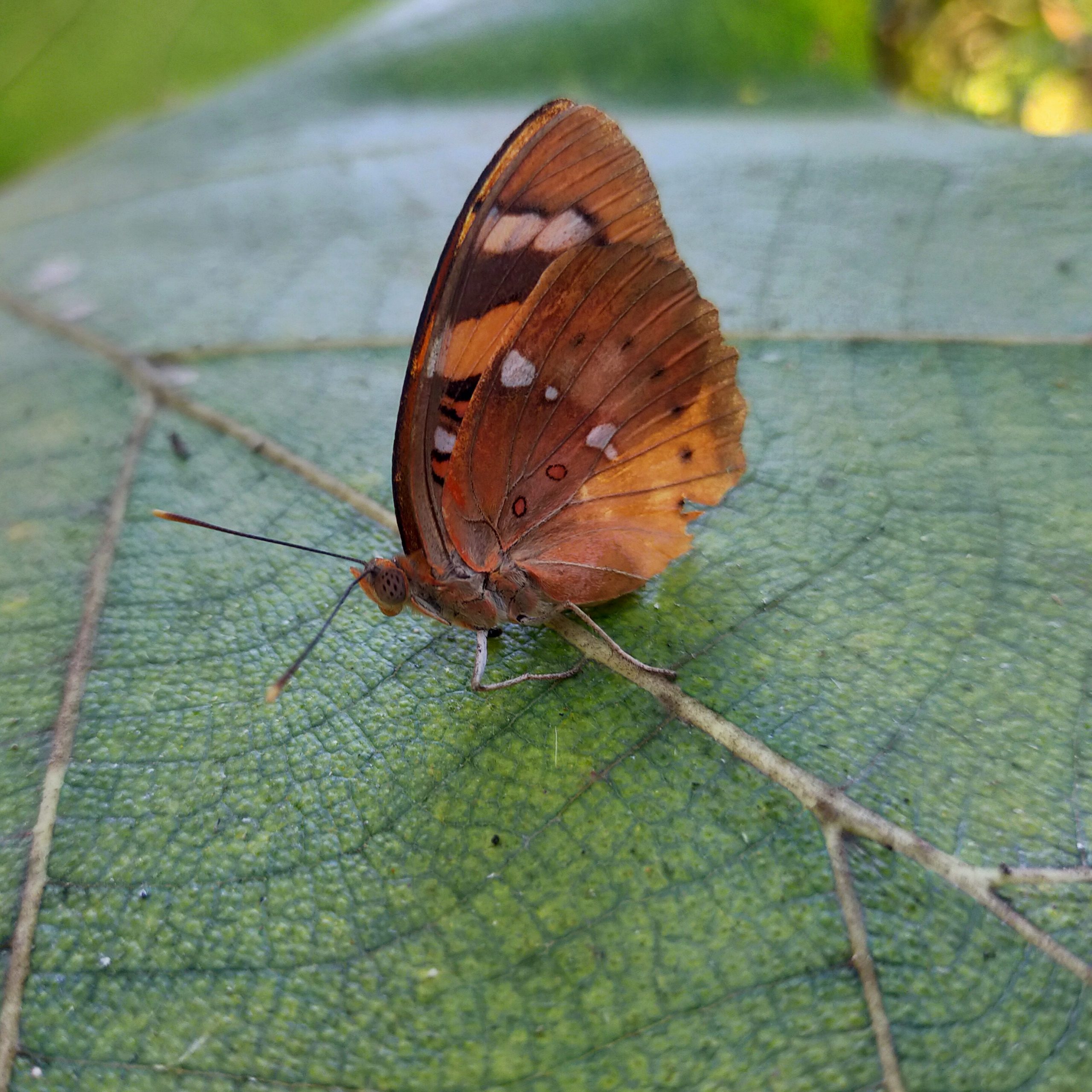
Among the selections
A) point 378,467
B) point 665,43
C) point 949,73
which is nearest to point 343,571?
point 378,467

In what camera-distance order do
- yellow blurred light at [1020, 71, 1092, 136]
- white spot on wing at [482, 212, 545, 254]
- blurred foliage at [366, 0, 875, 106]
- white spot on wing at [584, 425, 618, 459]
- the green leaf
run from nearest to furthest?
the green leaf
white spot on wing at [482, 212, 545, 254]
white spot on wing at [584, 425, 618, 459]
blurred foliage at [366, 0, 875, 106]
yellow blurred light at [1020, 71, 1092, 136]

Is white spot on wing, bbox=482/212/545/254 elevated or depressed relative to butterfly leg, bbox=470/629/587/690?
elevated

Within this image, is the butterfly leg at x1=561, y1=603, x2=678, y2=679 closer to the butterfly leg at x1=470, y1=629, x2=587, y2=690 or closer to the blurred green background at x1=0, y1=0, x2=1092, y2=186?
the butterfly leg at x1=470, y1=629, x2=587, y2=690

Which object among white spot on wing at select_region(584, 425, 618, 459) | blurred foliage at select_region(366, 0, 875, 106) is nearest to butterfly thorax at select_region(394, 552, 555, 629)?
white spot on wing at select_region(584, 425, 618, 459)

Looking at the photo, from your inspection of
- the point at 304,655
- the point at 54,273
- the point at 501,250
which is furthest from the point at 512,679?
the point at 54,273

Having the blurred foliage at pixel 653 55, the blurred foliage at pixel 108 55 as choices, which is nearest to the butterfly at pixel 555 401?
the blurred foliage at pixel 653 55

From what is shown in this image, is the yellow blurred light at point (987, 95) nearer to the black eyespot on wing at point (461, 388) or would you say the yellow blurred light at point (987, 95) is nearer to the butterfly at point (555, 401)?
the butterfly at point (555, 401)

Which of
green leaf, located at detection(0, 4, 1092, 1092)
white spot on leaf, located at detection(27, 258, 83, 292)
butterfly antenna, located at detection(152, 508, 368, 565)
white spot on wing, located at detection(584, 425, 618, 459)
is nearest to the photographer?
green leaf, located at detection(0, 4, 1092, 1092)
